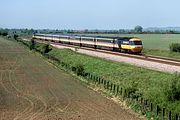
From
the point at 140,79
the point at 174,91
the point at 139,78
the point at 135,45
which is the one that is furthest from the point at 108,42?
the point at 174,91

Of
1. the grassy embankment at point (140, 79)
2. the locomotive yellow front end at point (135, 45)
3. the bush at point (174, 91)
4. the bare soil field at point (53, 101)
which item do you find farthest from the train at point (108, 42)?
the bush at point (174, 91)

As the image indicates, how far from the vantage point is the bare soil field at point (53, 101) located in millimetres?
22438

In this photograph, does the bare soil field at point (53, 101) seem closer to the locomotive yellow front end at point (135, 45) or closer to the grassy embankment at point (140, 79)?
the grassy embankment at point (140, 79)

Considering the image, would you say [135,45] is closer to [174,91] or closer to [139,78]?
[139,78]

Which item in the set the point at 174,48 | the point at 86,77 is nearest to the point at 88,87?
the point at 86,77

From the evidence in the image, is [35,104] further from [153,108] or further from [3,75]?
[3,75]

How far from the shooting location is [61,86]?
1341 inches

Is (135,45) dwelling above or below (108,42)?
above

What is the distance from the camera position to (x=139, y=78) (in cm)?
3416

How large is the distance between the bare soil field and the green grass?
2.08 metres

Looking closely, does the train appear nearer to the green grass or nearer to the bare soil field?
the green grass

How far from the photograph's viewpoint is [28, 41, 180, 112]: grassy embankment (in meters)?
23.6

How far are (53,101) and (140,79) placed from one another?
948 centimetres

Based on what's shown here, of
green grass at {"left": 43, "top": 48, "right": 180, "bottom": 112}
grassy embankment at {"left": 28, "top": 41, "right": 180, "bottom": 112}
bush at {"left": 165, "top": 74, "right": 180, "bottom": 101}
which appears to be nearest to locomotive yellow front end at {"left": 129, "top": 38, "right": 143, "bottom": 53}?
grassy embankment at {"left": 28, "top": 41, "right": 180, "bottom": 112}
